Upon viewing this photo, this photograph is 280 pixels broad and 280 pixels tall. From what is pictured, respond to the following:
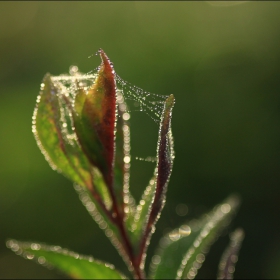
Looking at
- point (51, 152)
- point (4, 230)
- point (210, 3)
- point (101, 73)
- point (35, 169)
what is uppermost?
point (210, 3)

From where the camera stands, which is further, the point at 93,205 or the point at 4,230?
the point at 4,230

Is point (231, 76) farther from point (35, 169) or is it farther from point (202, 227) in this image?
point (202, 227)

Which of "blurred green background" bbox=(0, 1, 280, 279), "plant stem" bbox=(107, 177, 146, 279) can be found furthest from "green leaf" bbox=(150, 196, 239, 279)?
"blurred green background" bbox=(0, 1, 280, 279)

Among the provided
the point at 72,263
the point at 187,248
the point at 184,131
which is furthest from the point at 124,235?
the point at 184,131

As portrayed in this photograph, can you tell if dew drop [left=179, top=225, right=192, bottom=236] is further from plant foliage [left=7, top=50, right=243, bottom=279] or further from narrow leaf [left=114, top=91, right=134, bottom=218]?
narrow leaf [left=114, top=91, right=134, bottom=218]

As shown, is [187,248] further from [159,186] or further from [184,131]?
[184,131]

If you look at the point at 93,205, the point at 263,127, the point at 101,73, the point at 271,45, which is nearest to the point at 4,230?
the point at 263,127
